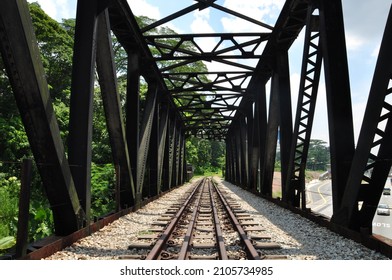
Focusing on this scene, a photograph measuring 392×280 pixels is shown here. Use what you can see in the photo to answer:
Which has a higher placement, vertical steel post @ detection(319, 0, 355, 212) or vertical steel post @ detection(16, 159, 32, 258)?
vertical steel post @ detection(319, 0, 355, 212)

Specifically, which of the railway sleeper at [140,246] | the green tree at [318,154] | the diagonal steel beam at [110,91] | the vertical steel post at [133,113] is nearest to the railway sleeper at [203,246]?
the railway sleeper at [140,246]

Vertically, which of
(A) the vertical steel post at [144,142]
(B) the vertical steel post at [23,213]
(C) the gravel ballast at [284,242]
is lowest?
(C) the gravel ballast at [284,242]

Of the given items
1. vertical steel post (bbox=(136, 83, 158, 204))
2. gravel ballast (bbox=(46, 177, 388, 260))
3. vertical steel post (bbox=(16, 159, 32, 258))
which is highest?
vertical steel post (bbox=(136, 83, 158, 204))

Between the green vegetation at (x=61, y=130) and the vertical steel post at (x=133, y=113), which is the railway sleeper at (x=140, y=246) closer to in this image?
the green vegetation at (x=61, y=130)

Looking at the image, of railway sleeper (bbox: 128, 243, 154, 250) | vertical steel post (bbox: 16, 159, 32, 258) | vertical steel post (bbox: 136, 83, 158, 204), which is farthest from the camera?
vertical steel post (bbox: 136, 83, 158, 204)

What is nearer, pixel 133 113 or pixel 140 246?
pixel 140 246

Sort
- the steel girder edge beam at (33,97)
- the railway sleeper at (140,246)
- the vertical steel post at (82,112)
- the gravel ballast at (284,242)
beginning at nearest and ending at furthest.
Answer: the steel girder edge beam at (33,97)
the gravel ballast at (284,242)
the railway sleeper at (140,246)
the vertical steel post at (82,112)

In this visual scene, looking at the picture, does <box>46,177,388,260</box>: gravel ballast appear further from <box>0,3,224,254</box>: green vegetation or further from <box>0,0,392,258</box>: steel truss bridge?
<box>0,3,224,254</box>: green vegetation

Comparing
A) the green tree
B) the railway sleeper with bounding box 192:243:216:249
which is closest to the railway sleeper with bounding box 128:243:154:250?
the railway sleeper with bounding box 192:243:216:249

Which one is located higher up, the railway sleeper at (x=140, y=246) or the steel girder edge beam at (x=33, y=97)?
the steel girder edge beam at (x=33, y=97)

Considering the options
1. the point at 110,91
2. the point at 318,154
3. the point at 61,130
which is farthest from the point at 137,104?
the point at 318,154

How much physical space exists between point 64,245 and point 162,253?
151 centimetres

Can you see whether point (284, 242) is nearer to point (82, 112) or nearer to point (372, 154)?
point (372, 154)
